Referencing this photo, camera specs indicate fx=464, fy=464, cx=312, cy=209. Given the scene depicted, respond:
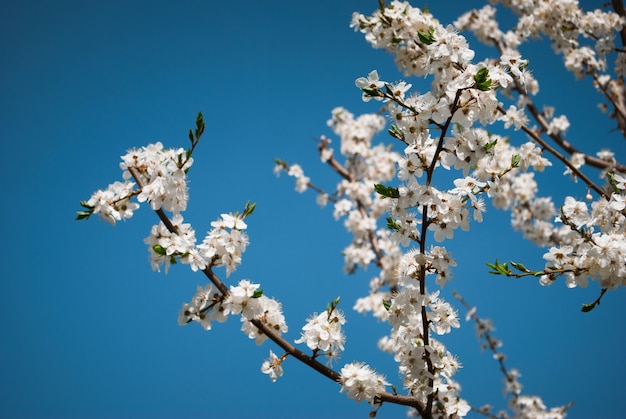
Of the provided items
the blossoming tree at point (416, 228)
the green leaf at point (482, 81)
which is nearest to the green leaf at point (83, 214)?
the blossoming tree at point (416, 228)

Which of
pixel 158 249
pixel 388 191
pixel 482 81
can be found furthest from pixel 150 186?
pixel 482 81

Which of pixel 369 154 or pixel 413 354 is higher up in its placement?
pixel 369 154

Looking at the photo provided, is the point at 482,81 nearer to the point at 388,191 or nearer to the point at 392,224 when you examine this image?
the point at 388,191

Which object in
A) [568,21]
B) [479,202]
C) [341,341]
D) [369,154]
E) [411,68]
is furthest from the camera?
[369,154]

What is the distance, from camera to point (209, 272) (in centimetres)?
316

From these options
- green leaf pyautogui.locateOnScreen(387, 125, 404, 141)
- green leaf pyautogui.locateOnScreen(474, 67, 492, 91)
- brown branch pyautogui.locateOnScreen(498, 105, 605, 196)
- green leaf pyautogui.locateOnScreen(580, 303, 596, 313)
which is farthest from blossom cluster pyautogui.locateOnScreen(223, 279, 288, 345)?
brown branch pyautogui.locateOnScreen(498, 105, 605, 196)

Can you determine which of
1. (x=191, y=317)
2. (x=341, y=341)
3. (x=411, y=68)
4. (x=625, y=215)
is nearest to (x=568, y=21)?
(x=411, y=68)

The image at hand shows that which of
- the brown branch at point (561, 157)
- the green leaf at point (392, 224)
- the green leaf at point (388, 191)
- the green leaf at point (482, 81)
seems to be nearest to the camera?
the green leaf at point (482, 81)

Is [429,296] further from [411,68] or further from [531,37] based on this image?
[531,37]

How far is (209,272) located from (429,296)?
5.07 ft

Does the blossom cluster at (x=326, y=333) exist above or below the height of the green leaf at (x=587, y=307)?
below

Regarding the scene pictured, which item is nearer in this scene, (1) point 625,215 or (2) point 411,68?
(1) point 625,215

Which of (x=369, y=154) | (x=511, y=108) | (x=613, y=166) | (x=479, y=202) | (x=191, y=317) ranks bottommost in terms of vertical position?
(x=191, y=317)

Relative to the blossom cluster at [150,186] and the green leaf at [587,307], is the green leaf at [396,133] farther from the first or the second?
the green leaf at [587,307]
